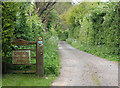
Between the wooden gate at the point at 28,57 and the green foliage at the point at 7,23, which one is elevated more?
the green foliage at the point at 7,23

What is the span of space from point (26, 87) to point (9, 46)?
1860 millimetres

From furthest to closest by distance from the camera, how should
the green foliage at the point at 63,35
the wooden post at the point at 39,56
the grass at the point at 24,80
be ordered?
the green foliage at the point at 63,35
the wooden post at the point at 39,56
the grass at the point at 24,80

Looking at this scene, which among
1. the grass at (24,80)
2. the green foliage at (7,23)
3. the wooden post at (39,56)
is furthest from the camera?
the wooden post at (39,56)

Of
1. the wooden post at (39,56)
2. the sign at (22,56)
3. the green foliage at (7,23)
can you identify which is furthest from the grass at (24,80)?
the green foliage at (7,23)

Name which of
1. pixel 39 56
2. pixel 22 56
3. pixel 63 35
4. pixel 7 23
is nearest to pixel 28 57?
pixel 22 56

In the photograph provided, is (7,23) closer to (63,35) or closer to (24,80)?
(24,80)

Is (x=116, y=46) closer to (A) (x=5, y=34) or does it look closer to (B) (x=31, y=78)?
(B) (x=31, y=78)

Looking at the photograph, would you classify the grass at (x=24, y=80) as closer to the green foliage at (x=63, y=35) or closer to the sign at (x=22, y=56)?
the sign at (x=22, y=56)

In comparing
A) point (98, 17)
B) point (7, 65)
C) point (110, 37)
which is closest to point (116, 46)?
point (110, 37)

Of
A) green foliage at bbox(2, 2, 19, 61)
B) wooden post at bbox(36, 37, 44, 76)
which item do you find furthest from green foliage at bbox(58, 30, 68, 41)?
green foliage at bbox(2, 2, 19, 61)

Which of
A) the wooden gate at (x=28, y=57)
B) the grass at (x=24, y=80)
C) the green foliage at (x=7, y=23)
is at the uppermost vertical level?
the green foliage at (x=7, y=23)

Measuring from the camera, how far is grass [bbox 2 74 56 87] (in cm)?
564

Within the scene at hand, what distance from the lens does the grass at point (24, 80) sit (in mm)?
5641

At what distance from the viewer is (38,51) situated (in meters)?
6.61
